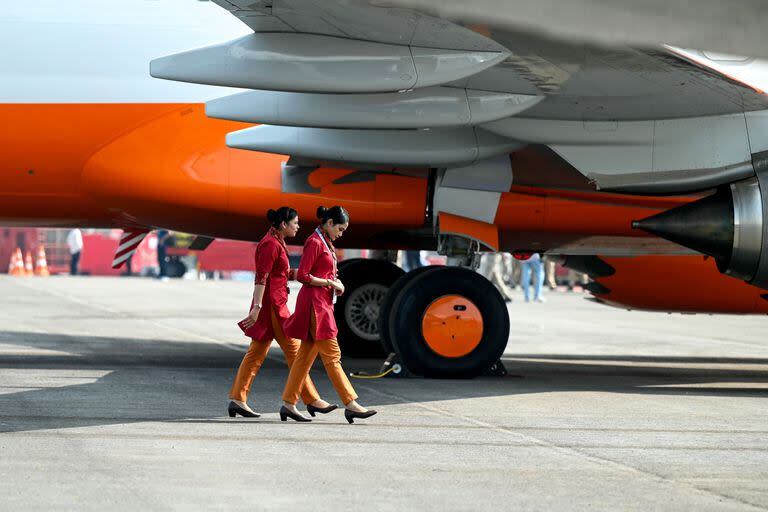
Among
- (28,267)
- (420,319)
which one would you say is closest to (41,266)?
(28,267)

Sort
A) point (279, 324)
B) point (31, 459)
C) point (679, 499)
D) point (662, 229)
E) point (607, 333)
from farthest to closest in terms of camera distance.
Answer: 1. point (607, 333)
2. point (662, 229)
3. point (279, 324)
4. point (31, 459)
5. point (679, 499)

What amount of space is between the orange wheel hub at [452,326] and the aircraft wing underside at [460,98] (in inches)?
56.9

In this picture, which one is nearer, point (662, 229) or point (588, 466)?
point (588, 466)

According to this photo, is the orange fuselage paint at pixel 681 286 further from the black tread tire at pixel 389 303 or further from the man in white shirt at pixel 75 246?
the man in white shirt at pixel 75 246

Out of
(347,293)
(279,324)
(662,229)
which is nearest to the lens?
(279,324)

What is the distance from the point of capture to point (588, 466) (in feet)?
19.3

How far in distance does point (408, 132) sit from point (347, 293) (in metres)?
3.83

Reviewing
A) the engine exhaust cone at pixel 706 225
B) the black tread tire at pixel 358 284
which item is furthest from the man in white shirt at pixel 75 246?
the engine exhaust cone at pixel 706 225

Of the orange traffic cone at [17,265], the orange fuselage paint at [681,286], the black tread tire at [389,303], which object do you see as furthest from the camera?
the orange traffic cone at [17,265]

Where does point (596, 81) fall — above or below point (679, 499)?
above

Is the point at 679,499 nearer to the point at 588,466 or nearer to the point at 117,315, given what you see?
the point at 588,466

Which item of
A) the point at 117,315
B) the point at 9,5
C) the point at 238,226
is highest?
the point at 9,5

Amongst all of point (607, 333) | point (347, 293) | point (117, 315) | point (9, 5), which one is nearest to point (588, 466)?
point (347, 293)

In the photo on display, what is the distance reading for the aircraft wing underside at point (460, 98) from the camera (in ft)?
25.7
